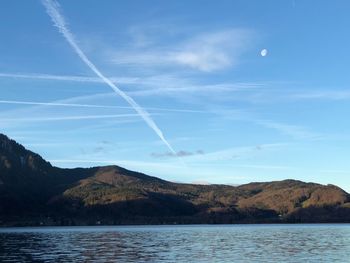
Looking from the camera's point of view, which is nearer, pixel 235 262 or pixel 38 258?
pixel 235 262

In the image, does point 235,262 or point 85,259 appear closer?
point 235,262

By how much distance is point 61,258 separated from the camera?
329ft

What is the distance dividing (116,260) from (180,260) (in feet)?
36.6

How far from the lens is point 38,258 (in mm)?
101062

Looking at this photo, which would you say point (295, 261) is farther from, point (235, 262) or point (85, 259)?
point (85, 259)

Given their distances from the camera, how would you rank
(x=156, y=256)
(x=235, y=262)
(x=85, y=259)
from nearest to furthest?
(x=235, y=262)
(x=85, y=259)
(x=156, y=256)

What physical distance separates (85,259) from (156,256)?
566 inches

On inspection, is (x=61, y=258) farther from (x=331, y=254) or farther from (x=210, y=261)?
(x=331, y=254)

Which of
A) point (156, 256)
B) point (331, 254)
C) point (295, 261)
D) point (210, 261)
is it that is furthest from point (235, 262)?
point (331, 254)

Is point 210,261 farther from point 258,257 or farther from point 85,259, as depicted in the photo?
point 85,259

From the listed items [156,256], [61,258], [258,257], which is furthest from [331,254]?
[61,258]

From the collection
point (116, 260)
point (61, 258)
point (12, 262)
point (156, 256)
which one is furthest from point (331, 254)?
point (12, 262)

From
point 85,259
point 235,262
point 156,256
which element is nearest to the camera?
point 235,262

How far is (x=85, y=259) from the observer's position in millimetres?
96750
